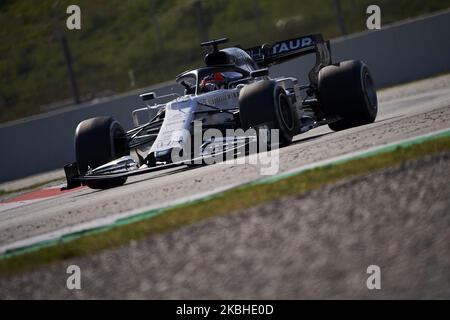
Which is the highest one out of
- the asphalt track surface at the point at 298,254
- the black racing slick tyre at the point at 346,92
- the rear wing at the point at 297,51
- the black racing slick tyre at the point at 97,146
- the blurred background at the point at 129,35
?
the blurred background at the point at 129,35

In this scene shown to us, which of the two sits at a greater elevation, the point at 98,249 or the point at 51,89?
the point at 51,89

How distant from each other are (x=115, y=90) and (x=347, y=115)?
21232mm

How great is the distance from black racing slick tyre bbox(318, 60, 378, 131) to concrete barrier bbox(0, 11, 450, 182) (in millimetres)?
8032

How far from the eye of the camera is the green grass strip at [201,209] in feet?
22.9

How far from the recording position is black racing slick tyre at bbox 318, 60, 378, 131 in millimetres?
12258

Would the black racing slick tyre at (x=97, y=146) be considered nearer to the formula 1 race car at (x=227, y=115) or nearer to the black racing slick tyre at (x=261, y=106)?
the formula 1 race car at (x=227, y=115)

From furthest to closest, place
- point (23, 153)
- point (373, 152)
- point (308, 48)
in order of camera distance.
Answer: point (23, 153) < point (308, 48) < point (373, 152)

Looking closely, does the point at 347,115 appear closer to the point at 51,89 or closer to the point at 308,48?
the point at 308,48

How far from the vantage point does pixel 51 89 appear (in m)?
34.3

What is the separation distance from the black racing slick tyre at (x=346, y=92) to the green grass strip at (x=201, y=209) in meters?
3.64

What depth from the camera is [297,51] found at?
13.4 m

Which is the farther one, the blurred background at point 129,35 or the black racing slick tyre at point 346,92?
A: the blurred background at point 129,35

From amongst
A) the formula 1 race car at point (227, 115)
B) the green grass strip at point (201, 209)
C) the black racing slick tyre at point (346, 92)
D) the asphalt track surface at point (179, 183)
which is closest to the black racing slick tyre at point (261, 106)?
the formula 1 race car at point (227, 115)
